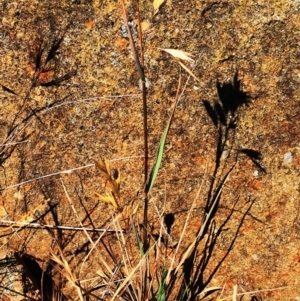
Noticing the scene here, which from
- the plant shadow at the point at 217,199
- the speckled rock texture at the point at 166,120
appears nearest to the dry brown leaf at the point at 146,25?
the speckled rock texture at the point at 166,120

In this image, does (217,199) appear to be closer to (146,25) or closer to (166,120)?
(166,120)

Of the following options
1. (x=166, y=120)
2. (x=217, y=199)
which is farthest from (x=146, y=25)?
(x=217, y=199)

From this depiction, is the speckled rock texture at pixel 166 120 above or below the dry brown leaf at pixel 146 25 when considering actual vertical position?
below

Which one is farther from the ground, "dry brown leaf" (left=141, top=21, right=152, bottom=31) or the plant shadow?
"dry brown leaf" (left=141, top=21, right=152, bottom=31)

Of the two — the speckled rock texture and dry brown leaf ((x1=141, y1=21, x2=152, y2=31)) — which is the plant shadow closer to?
the speckled rock texture

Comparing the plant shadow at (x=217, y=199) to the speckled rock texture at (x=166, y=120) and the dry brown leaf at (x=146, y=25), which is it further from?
the dry brown leaf at (x=146, y=25)

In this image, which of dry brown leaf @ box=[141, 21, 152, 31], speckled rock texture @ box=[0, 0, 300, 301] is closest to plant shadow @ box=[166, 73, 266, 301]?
speckled rock texture @ box=[0, 0, 300, 301]

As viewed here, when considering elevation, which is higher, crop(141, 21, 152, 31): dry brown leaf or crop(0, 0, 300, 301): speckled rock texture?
crop(141, 21, 152, 31): dry brown leaf

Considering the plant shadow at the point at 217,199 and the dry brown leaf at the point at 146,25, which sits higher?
the dry brown leaf at the point at 146,25
